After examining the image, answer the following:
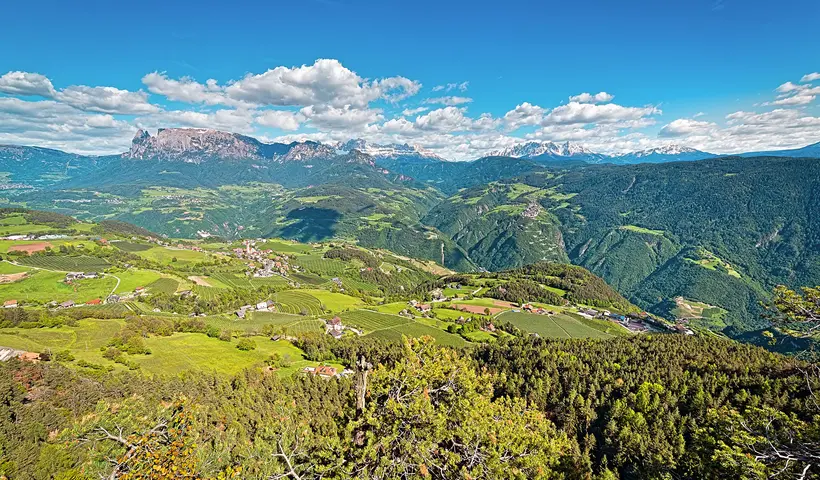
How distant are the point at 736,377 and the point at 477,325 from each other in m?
72.3

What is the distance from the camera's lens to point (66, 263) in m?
146

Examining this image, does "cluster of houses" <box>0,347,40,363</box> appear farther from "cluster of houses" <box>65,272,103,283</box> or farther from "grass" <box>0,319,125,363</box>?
"cluster of houses" <box>65,272,103,283</box>

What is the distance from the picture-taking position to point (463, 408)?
58.3 feet

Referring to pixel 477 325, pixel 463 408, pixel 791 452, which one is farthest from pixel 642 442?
pixel 477 325

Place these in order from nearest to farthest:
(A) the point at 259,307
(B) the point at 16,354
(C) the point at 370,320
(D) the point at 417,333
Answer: (B) the point at 16,354 < (D) the point at 417,333 < (C) the point at 370,320 < (A) the point at 259,307

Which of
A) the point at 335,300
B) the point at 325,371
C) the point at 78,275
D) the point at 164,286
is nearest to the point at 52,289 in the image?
the point at 78,275

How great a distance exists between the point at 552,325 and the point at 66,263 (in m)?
188

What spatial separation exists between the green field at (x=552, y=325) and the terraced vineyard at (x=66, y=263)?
524 feet

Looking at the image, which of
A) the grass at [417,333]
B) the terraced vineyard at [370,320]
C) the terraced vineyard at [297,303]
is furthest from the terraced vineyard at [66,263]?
the grass at [417,333]

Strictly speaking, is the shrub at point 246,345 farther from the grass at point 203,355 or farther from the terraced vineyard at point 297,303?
the terraced vineyard at point 297,303

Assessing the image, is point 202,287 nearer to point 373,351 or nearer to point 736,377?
point 373,351

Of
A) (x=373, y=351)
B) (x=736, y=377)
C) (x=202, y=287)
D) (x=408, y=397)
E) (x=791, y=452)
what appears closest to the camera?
(x=791, y=452)

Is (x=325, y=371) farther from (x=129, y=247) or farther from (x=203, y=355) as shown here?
(x=129, y=247)

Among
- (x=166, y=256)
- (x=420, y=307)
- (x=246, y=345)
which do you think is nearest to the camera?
(x=246, y=345)
